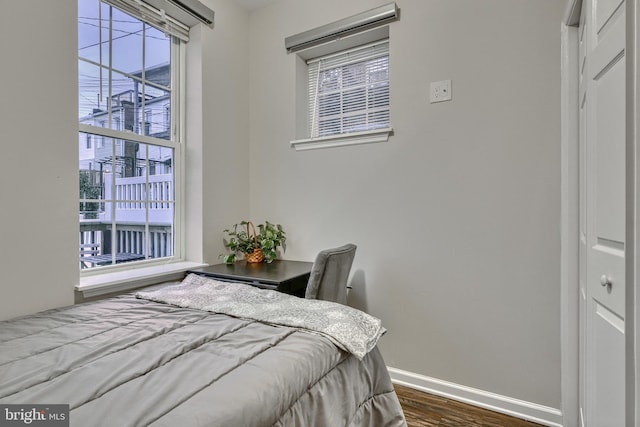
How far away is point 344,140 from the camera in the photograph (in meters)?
2.34

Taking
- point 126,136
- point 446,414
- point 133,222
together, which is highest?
point 126,136

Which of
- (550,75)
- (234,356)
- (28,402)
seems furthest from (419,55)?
(28,402)

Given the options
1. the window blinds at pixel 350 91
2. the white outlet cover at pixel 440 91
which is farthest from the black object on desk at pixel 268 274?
the white outlet cover at pixel 440 91

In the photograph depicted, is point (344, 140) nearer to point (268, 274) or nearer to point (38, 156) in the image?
point (268, 274)

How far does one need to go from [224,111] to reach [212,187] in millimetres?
616

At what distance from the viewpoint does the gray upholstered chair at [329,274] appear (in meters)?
1.74

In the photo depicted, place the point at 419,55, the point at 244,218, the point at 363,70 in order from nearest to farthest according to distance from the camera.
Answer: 1. the point at 419,55
2. the point at 363,70
3. the point at 244,218

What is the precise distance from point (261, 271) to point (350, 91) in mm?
1506

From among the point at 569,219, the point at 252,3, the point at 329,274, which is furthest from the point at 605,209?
the point at 252,3

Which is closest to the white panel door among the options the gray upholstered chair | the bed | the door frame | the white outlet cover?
the door frame

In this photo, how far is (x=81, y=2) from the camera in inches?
74.4

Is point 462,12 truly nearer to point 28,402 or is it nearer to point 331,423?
point 331,423

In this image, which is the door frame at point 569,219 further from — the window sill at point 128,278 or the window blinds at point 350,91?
the window sill at point 128,278

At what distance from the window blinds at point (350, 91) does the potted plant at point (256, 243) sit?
2.79 feet
